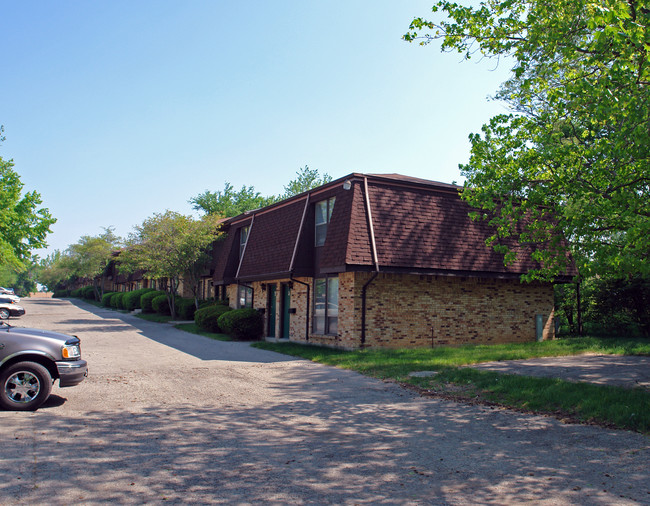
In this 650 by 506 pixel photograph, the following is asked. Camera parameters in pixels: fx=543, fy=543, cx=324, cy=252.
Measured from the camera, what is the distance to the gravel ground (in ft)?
16.9

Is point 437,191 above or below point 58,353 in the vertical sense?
above

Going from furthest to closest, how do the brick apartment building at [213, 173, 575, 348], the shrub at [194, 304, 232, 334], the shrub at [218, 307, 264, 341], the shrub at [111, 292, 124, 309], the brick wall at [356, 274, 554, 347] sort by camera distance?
the shrub at [111, 292, 124, 309]
the shrub at [194, 304, 232, 334]
the shrub at [218, 307, 264, 341]
the brick wall at [356, 274, 554, 347]
the brick apartment building at [213, 173, 575, 348]

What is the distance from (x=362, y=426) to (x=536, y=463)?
2614mm

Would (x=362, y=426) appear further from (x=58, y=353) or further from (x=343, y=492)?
(x=58, y=353)

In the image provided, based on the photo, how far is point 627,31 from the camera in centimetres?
816

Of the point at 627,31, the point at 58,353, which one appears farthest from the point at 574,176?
the point at 58,353

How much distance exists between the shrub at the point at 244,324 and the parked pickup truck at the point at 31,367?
12.4 meters

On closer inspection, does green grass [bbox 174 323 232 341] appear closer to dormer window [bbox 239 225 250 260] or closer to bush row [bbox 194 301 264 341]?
bush row [bbox 194 301 264 341]

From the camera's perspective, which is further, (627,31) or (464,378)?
(464,378)

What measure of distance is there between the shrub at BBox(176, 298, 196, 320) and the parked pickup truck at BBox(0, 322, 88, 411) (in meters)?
23.9

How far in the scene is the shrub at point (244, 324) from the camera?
70.0ft

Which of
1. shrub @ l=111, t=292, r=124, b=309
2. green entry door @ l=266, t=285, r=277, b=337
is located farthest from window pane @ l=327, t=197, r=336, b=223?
shrub @ l=111, t=292, r=124, b=309

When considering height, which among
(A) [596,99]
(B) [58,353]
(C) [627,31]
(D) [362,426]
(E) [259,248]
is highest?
(C) [627,31]

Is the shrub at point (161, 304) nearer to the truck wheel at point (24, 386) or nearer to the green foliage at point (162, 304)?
the green foliage at point (162, 304)
